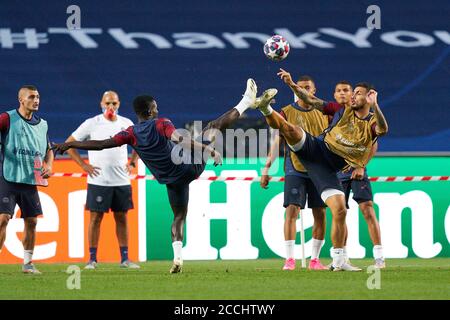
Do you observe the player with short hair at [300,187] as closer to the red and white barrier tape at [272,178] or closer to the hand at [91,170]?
the hand at [91,170]

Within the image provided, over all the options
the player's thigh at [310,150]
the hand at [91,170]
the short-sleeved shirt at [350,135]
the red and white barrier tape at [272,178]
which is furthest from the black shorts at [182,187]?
the red and white barrier tape at [272,178]

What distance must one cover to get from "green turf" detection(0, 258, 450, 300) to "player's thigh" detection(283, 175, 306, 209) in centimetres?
83

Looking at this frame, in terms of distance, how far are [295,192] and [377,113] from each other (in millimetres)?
1746

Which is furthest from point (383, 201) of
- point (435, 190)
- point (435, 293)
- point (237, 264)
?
point (435, 293)

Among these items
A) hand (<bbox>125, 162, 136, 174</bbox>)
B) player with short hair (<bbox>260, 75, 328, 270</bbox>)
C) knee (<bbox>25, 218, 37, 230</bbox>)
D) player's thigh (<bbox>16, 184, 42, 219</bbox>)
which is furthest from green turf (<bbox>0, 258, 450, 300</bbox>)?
hand (<bbox>125, 162, 136, 174</bbox>)

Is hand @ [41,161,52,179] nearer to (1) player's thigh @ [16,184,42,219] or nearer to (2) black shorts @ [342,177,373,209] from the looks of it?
(1) player's thigh @ [16,184,42,219]

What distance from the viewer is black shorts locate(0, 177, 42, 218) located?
13.2 m

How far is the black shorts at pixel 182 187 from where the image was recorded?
12.6m

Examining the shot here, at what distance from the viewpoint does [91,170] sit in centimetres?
1498

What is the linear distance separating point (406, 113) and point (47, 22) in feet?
21.2

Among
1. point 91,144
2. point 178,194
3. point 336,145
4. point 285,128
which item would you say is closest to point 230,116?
point 285,128

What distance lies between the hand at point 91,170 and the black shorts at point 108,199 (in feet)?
0.52

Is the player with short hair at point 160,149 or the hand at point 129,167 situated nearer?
the player with short hair at point 160,149
